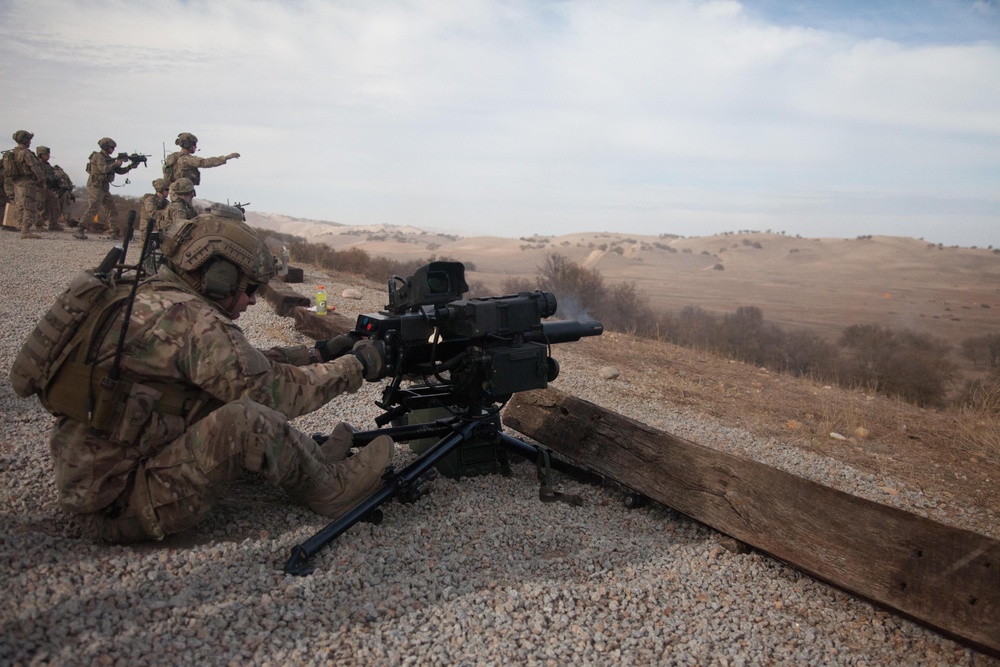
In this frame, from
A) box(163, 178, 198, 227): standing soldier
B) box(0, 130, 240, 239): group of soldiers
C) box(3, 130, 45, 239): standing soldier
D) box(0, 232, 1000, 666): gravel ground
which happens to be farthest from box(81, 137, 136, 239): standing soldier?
box(0, 232, 1000, 666): gravel ground

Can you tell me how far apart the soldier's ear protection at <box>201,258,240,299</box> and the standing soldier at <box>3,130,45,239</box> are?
14.9 metres

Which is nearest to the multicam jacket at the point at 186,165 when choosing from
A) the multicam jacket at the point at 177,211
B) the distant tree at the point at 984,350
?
the multicam jacket at the point at 177,211

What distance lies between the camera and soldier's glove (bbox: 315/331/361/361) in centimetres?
414

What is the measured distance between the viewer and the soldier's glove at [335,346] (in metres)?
4.14

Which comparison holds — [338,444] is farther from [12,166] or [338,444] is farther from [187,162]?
[12,166]

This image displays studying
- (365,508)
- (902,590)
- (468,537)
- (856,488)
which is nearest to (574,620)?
Answer: (468,537)

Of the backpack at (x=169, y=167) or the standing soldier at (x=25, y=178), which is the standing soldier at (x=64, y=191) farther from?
the backpack at (x=169, y=167)

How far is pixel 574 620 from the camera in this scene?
3.16 metres

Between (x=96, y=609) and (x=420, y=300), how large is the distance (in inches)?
85.3

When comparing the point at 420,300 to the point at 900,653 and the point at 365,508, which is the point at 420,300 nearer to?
the point at 365,508

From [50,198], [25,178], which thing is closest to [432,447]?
[25,178]

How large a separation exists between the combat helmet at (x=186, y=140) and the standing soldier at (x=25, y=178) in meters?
3.93

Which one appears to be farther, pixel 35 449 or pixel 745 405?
pixel 745 405

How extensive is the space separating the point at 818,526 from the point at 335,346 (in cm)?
283
